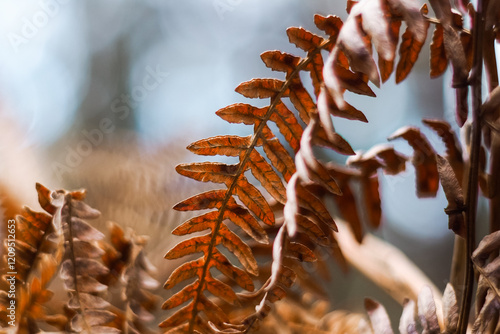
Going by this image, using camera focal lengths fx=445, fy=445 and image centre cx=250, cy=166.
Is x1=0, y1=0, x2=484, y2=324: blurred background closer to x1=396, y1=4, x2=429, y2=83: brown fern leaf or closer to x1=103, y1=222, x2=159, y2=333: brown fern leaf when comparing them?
x1=396, y1=4, x2=429, y2=83: brown fern leaf

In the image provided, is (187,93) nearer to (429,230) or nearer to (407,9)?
(429,230)

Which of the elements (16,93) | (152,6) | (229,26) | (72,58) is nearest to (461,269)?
(16,93)

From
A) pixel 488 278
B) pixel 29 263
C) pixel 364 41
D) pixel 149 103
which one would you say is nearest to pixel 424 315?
pixel 488 278

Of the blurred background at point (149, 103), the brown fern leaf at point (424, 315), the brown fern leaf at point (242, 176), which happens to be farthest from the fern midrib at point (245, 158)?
the blurred background at point (149, 103)

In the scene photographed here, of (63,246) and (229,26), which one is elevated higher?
(229,26)

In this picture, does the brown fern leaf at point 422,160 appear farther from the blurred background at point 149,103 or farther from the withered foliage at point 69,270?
the withered foliage at point 69,270

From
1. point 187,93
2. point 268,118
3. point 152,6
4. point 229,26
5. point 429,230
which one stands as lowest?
point 429,230

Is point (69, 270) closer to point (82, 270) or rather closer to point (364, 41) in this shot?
point (82, 270)
